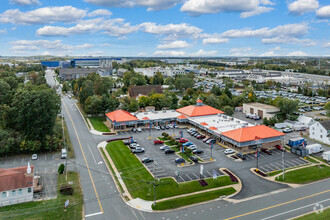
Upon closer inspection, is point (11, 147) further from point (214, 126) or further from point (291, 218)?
point (291, 218)

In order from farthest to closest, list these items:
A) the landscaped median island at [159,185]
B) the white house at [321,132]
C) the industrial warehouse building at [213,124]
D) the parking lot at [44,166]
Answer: the white house at [321,132], the industrial warehouse building at [213,124], the parking lot at [44,166], the landscaped median island at [159,185]

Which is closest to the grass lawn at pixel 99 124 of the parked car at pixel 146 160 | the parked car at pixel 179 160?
the parked car at pixel 146 160

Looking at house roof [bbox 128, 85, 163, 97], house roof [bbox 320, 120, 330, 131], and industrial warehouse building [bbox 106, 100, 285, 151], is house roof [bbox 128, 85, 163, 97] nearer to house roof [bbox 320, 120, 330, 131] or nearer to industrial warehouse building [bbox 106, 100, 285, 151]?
industrial warehouse building [bbox 106, 100, 285, 151]

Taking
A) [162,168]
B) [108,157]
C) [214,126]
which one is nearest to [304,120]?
[214,126]

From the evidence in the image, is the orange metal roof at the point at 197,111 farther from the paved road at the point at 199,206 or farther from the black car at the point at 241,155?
the paved road at the point at 199,206

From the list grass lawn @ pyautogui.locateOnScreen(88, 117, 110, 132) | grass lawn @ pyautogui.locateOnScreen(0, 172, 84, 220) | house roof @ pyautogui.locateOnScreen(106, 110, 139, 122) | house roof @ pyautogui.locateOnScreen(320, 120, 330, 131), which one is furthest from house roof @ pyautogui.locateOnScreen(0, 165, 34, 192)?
house roof @ pyautogui.locateOnScreen(320, 120, 330, 131)
